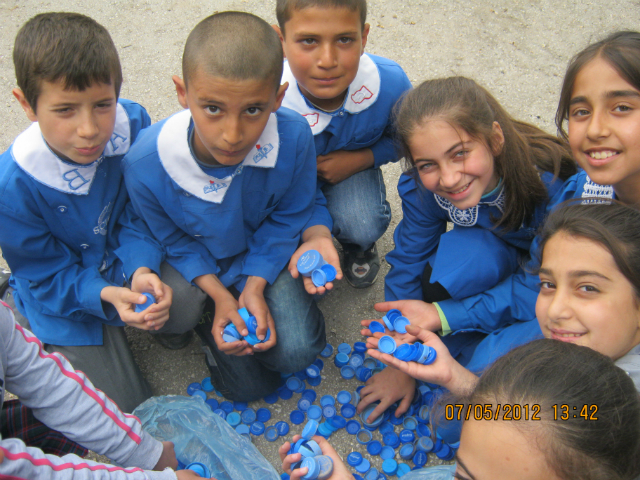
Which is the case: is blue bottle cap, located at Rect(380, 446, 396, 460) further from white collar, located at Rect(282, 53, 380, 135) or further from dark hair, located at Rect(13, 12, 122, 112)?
dark hair, located at Rect(13, 12, 122, 112)

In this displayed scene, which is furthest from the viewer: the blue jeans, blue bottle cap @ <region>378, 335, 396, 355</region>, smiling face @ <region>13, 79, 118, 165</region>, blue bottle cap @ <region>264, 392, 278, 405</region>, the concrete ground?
the concrete ground

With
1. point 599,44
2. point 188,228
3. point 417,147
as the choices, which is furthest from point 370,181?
point 599,44

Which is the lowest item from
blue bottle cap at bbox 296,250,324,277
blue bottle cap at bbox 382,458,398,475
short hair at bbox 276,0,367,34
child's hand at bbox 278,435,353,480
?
blue bottle cap at bbox 382,458,398,475

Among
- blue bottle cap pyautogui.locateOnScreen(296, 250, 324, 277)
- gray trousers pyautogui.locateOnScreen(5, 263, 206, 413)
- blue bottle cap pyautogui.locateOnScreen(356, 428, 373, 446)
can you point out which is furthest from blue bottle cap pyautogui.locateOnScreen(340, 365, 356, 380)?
gray trousers pyautogui.locateOnScreen(5, 263, 206, 413)

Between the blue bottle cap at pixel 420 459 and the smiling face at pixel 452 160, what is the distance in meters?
1.04

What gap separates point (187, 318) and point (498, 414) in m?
1.41

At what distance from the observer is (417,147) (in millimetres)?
2033

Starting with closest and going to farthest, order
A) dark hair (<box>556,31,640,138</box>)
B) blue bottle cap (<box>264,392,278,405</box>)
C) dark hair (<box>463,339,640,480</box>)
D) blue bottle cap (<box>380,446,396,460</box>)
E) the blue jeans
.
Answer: dark hair (<box>463,339,640,480</box>)
dark hair (<box>556,31,640,138</box>)
blue bottle cap (<box>380,446,396,460</box>)
blue bottle cap (<box>264,392,278,405</box>)
the blue jeans

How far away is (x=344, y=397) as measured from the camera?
2.35m

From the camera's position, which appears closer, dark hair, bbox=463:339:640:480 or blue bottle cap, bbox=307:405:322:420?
dark hair, bbox=463:339:640:480

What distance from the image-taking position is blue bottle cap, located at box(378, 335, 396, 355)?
1.93 metres

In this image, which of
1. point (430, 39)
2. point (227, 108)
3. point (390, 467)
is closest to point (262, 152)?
point (227, 108)

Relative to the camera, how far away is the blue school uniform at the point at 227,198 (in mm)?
2027

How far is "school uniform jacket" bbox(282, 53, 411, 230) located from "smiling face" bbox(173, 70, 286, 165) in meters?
0.52
